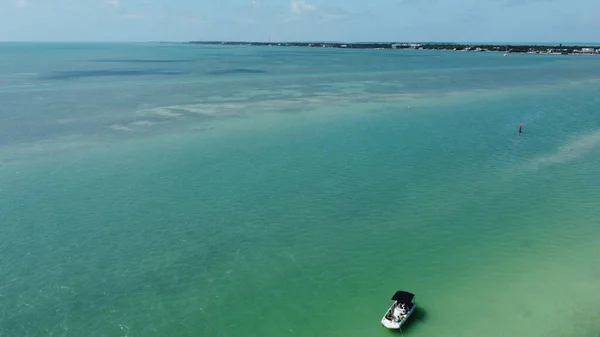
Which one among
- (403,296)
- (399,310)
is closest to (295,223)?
(403,296)

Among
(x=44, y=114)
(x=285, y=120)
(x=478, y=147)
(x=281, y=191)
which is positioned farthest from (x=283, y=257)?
(x=44, y=114)

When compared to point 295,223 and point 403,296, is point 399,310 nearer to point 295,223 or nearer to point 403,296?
Answer: point 403,296

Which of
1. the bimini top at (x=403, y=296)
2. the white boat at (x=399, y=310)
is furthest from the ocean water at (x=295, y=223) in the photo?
the bimini top at (x=403, y=296)

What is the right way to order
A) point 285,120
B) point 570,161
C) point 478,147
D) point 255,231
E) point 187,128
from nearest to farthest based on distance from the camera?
point 255,231 → point 570,161 → point 478,147 → point 187,128 → point 285,120

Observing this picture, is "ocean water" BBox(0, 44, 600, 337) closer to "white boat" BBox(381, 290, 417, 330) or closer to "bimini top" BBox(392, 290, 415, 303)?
"white boat" BBox(381, 290, 417, 330)

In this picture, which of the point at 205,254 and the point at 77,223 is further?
the point at 77,223

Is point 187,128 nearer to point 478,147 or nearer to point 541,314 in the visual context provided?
point 478,147

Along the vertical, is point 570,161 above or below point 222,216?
above
